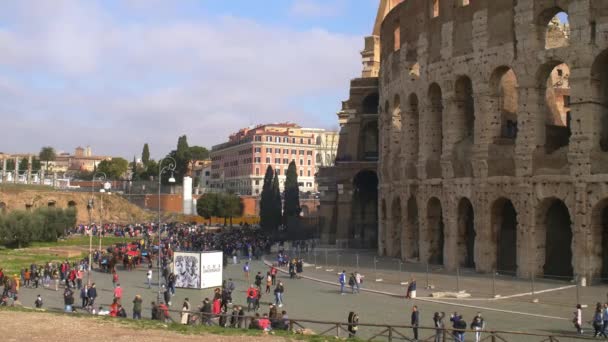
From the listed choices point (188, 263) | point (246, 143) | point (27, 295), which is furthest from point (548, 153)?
point (246, 143)

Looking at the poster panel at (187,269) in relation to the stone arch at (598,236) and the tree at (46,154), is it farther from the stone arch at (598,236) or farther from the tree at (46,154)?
the tree at (46,154)

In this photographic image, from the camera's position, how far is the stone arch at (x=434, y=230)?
3994 centimetres

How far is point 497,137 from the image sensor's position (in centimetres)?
3522

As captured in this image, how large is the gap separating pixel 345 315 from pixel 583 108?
14.9m

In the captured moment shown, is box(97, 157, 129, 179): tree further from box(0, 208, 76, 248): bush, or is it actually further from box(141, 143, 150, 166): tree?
box(0, 208, 76, 248): bush

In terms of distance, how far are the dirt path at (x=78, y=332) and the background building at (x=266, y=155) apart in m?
97.6

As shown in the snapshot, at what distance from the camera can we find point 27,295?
1208 inches

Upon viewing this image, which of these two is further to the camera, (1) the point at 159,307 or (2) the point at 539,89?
(2) the point at 539,89

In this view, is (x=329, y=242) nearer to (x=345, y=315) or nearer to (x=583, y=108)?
(x=583, y=108)

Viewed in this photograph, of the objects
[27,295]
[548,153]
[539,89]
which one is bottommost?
[27,295]

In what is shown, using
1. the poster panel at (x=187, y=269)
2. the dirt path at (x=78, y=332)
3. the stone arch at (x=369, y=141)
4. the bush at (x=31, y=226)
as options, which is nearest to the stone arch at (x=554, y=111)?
the poster panel at (x=187, y=269)

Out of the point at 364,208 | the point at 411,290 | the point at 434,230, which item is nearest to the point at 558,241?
the point at 434,230

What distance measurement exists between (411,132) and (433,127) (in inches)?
103

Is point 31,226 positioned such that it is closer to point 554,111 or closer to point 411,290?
point 411,290
